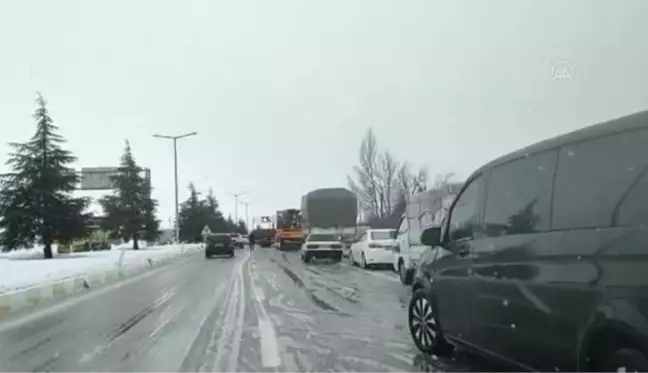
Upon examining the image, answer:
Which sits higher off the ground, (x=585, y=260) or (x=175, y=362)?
(x=585, y=260)

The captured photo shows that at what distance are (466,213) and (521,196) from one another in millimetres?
1283

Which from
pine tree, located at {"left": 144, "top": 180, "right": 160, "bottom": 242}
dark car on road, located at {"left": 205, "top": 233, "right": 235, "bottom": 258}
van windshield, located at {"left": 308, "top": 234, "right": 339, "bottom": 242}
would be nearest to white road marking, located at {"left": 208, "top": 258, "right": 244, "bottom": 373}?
van windshield, located at {"left": 308, "top": 234, "right": 339, "bottom": 242}

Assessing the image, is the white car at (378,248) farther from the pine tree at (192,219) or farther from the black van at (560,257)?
the pine tree at (192,219)

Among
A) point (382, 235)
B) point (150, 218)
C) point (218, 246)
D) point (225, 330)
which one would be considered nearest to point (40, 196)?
point (218, 246)

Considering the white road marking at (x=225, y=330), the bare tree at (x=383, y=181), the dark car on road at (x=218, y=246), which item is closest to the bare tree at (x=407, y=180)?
the bare tree at (x=383, y=181)

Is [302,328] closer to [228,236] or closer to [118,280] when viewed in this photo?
[118,280]

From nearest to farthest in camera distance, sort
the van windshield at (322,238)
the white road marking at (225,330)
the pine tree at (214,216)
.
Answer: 1. the white road marking at (225,330)
2. the van windshield at (322,238)
3. the pine tree at (214,216)

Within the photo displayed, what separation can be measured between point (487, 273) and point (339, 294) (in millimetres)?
9516

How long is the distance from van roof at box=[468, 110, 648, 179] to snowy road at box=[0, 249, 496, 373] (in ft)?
7.70

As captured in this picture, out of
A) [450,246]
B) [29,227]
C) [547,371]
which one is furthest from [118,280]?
[29,227]

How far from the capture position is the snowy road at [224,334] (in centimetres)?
731

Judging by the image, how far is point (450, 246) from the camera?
680 centimetres

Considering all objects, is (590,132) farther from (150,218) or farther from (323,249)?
(150,218)

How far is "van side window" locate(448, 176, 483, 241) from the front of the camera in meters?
6.42
